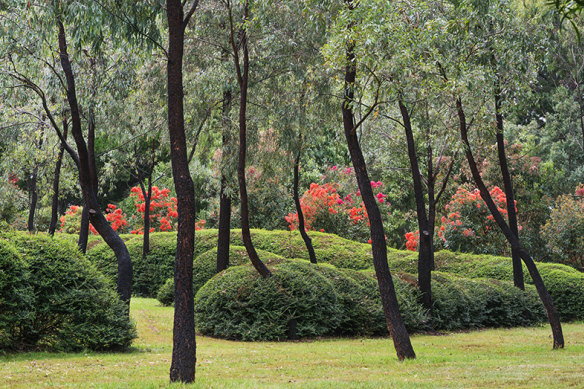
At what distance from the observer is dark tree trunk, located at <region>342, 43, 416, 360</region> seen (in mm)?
9781

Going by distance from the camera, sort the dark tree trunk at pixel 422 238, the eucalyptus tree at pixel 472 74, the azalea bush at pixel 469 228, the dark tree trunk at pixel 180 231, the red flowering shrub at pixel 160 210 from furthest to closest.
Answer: the red flowering shrub at pixel 160 210 < the azalea bush at pixel 469 228 < the dark tree trunk at pixel 422 238 < the eucalyptus tree at pixel 472 74 < the dark tree trunk at pixel 180 231

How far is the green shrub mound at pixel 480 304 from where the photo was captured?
15.9 metres

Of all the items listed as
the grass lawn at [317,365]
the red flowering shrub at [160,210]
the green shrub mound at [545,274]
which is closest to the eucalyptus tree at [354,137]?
the grass lawn at [317,365]

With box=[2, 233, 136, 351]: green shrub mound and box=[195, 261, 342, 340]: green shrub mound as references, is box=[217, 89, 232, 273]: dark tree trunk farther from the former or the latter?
box=[2, 233, 136, 351]: green shrub mound

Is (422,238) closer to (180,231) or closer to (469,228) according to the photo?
(180,231)

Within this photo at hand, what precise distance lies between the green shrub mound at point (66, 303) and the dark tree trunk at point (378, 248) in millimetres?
4263

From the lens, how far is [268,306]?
13.3 meters

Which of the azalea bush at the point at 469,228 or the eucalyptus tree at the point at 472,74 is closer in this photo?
the eucalyptus tree at the point at 472,74

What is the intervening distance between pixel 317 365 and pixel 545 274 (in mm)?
12534

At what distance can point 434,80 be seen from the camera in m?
10.6

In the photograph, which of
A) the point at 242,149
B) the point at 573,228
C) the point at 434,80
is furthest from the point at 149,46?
the point at 573,228

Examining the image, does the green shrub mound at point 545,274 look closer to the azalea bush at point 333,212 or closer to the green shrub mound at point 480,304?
the green shrub mound at point 480,304

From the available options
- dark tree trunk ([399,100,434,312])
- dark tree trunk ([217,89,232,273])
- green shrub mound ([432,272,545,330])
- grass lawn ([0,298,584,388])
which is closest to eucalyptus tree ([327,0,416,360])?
grass lawn ([0,298,584,388])

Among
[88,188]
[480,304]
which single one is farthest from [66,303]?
[480,304]
